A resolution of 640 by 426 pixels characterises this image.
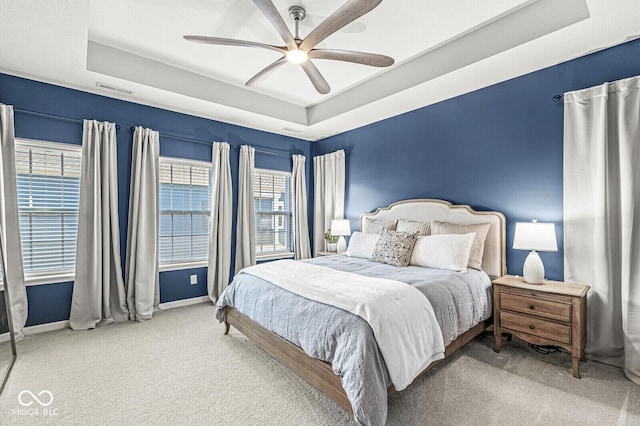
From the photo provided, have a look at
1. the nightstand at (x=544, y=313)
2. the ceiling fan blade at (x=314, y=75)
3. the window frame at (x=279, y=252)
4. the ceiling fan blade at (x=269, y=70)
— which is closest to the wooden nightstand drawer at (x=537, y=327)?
the nightstand at (x=544, y=313)

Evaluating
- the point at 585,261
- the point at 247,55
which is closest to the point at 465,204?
the point at 585,261

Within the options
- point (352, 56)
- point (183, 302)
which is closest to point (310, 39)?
point (352, 56)

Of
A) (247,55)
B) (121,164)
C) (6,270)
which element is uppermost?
(247,55)

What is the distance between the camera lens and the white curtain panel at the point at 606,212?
238cm

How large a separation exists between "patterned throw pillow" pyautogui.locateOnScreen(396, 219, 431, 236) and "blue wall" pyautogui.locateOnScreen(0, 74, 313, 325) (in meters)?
2.52

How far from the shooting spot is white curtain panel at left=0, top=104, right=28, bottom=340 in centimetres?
295

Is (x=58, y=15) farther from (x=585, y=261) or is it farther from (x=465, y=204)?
(x=585, y=261)

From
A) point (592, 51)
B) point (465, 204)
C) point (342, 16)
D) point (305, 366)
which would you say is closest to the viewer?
point (342, 16)

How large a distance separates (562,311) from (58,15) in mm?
4353

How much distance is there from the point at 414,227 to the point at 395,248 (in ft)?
1.81

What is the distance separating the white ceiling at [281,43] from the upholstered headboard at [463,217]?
1318 mm

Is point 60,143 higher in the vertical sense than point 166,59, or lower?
lower

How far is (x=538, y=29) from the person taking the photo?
8.02 feet

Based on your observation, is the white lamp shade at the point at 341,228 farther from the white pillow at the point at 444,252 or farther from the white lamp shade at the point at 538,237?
the white lamp shade at the point at 538,237
